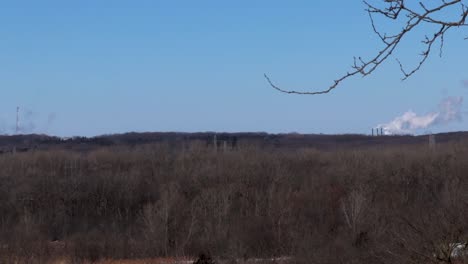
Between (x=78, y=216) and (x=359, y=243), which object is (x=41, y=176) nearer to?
(x=78, y=216)

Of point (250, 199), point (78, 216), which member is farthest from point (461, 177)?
point (78, 216)

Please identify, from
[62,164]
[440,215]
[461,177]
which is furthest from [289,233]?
[62,164]

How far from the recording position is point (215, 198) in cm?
3531

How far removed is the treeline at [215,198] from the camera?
27305 mm

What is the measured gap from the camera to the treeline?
27305 millimetres

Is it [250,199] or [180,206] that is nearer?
[180,206]

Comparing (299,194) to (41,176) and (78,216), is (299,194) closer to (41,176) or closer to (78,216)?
(78,216)

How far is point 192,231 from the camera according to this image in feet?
98.3

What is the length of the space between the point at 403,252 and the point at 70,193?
33.5 meters

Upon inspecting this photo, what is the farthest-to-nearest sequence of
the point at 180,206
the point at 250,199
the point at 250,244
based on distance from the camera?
1. the point at 250,199
2. the point at 180,206
3. the point at 250,244

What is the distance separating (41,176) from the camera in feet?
140

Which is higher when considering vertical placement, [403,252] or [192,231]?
[403,252]

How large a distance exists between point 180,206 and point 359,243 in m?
12.5

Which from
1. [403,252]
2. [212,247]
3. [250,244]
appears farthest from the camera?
[250,244]
